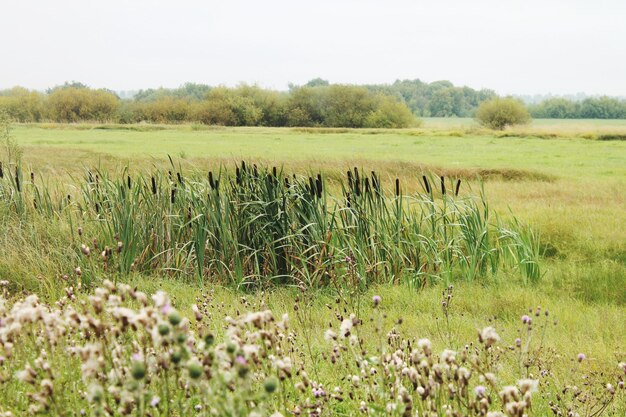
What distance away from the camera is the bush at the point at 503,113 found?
6619cm

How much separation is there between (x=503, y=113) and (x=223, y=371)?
68.0m

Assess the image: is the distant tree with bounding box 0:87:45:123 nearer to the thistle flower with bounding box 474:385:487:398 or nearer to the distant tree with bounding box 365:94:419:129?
the distant tree with bounding box 365:94:419:129

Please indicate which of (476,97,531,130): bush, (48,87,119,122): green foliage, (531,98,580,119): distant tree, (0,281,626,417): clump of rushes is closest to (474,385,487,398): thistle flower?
(0,281,626,417): clump of rushes

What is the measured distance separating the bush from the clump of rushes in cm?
6394

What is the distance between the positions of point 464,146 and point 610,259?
89.1ft

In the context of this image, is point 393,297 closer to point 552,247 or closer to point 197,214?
point 197,214

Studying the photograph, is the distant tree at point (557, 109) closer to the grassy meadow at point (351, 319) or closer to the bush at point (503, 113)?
the bush at point (503, 113)

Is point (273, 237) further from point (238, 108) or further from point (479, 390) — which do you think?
point (238, 108)

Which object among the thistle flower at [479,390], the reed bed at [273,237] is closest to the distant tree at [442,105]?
the reed bed at [273,237]

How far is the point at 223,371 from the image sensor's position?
229 centimetres

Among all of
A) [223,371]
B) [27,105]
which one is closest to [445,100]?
[27,105]

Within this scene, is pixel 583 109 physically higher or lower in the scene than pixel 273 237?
higher

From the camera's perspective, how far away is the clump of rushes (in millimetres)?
2119

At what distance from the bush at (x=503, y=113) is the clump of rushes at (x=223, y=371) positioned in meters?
63.9
